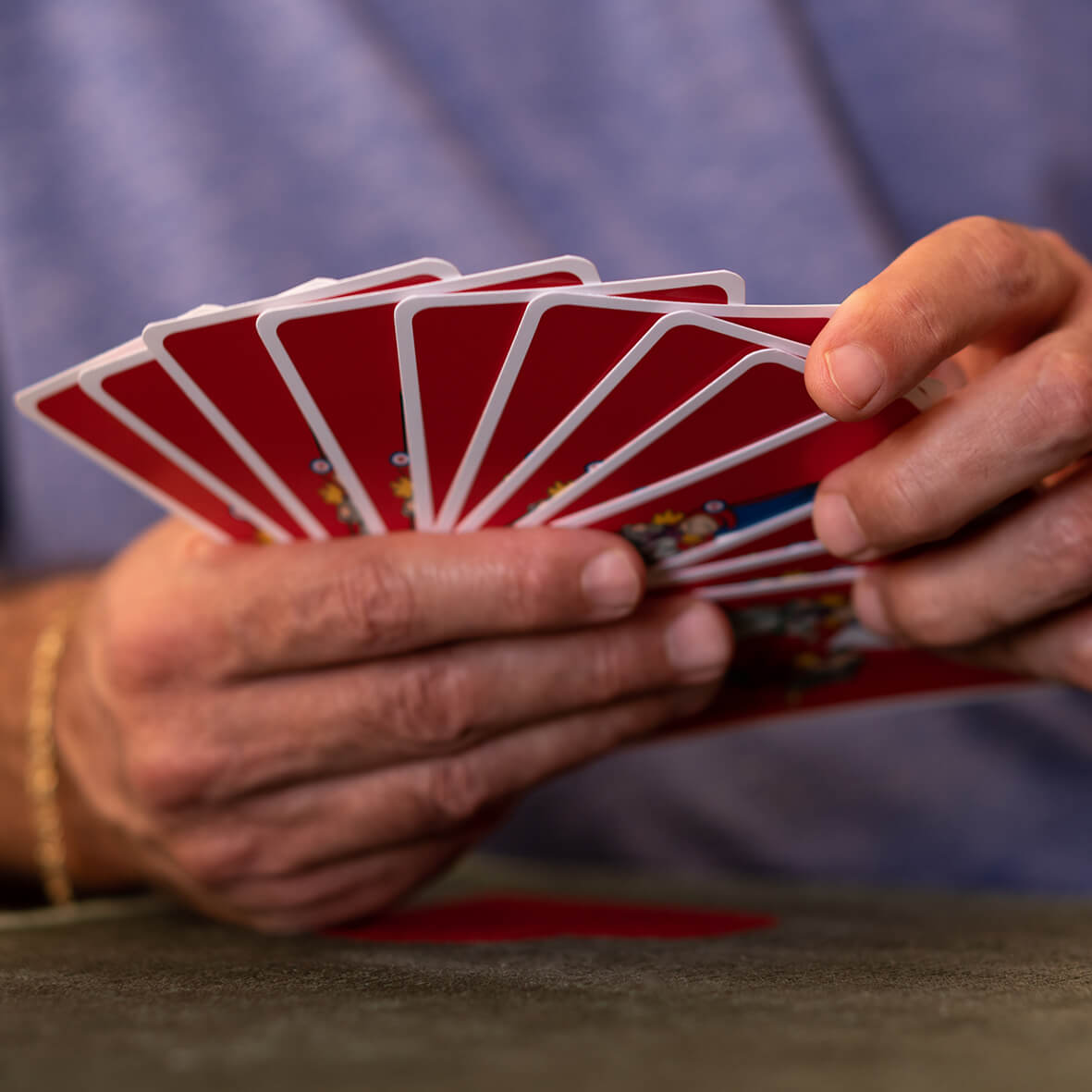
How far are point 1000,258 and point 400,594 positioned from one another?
502 millimetres

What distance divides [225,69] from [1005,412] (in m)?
1.22

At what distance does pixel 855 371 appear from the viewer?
2.07 ft

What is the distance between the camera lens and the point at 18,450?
5.05 ft

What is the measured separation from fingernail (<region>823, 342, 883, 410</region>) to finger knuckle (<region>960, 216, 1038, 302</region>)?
5.7 inches

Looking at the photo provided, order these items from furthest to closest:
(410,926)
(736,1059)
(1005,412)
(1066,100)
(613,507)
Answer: (1066,100) → (410,926) → (613,507) → (1005,412) → (736,1059)

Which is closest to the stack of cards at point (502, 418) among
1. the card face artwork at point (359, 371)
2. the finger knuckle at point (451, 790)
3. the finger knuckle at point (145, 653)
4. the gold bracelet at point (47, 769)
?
the card face artwork at point (359, 371)

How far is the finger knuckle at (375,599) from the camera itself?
0.79 meters

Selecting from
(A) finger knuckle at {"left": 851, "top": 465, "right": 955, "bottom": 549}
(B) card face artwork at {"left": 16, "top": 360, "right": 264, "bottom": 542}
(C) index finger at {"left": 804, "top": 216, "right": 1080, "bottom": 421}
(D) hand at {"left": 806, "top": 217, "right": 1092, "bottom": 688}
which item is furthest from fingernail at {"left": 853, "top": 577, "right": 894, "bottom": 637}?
(B) card face artwork at {"left": 16, "top": 360, "right": 264, "bottom": 542}

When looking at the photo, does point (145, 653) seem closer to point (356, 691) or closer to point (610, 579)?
point (356, 691)

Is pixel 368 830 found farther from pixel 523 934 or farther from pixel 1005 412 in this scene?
pixel 1005 412

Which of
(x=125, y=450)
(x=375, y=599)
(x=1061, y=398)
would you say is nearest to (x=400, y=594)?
(x=375, y=599)

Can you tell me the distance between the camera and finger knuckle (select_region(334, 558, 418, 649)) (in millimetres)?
795

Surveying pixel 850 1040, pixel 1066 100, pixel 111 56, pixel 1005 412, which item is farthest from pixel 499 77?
pixel 850 1040

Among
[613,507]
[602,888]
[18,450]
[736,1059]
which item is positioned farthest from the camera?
[18,450]
